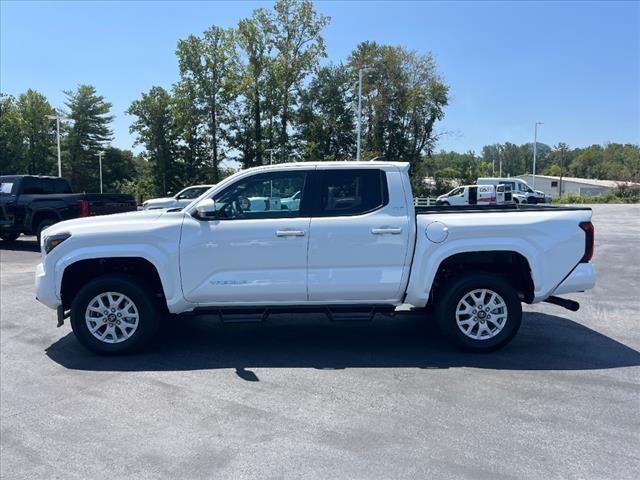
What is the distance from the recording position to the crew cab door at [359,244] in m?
5.48

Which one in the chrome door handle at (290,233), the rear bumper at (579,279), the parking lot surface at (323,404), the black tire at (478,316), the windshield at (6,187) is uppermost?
the windshield at (6,187)

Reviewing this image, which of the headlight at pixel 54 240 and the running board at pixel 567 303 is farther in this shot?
the running board at pixel 567 303

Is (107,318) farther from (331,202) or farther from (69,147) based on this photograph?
(69,147)

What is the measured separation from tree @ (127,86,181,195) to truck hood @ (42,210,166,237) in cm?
4917

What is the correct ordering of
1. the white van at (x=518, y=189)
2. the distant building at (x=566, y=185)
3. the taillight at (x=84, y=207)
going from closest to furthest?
the taillight at (x=84, y=207) → the white van at (x=518, y=189) → the distant building at (x=566, y=185)

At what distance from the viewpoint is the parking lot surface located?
3.53 meters

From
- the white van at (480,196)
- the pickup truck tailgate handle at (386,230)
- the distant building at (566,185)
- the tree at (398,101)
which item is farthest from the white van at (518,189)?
the distant building at (566,185)

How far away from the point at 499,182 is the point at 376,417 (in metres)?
41.4

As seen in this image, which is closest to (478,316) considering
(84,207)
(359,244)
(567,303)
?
(567,303)

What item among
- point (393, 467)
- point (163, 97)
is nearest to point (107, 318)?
point (393, 467)

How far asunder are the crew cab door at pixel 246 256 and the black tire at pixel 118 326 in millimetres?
465

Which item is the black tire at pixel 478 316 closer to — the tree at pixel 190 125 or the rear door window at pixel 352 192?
the rear door window at pixel 352 192

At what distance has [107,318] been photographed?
5.68 meters

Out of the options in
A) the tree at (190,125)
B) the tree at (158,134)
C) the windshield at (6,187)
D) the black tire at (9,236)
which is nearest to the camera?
the windshield at (6,187)
